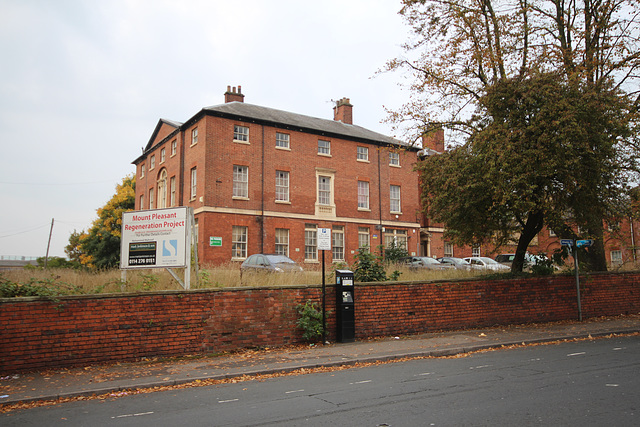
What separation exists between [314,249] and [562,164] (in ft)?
73.8

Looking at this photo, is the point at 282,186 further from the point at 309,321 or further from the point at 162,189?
the point at 309,321

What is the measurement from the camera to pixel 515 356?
10234 mm

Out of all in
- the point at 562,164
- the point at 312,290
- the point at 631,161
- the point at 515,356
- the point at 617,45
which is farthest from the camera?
the point at 617,45

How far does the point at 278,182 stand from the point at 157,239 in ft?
73.3

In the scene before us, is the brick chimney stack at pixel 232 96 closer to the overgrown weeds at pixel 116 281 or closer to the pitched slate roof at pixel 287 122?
the pitched slate roof at pixel 287 122

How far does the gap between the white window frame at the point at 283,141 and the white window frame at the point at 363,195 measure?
669cm

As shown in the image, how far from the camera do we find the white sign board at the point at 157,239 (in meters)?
11.4

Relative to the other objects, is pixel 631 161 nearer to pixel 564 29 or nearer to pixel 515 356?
pixel 564 29

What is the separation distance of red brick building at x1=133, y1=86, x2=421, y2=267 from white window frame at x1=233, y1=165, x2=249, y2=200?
2.6 inches

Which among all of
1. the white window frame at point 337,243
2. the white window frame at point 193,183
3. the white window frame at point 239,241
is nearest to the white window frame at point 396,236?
the white window frame at point 337,243

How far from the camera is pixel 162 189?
38.7 meters

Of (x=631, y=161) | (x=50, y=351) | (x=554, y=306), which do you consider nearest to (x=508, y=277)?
(x=554, y=306)

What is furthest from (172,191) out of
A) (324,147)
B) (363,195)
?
(363,195)

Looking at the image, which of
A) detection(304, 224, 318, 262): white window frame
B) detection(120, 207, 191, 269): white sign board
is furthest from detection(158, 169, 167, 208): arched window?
detection(120, 207, 191, 269): white sign board
